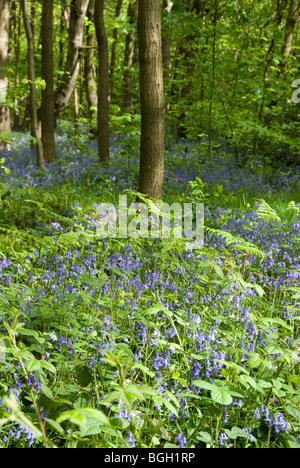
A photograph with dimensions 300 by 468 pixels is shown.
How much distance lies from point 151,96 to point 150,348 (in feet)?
10.2

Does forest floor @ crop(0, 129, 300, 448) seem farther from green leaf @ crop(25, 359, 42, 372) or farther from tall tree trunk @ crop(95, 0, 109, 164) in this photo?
tall tree trunk @ crop(95, 0, 109, 164)

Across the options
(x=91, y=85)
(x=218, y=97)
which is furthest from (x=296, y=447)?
(x=91, y=85)

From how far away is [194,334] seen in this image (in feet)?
8.13

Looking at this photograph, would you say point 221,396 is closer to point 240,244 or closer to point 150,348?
point 150,348

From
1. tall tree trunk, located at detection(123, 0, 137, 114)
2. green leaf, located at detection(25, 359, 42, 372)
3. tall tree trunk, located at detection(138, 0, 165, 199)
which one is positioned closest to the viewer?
green leaf, located at detection(25, 359, 42, 372)

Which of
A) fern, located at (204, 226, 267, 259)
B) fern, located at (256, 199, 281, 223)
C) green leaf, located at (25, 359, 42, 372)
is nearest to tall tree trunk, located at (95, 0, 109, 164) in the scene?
fern, located at (256, 199, 281, 223)

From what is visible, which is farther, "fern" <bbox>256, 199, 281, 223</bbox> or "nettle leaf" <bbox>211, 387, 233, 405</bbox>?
"fern" <bbox>256, 199, 281, 223</bbox>

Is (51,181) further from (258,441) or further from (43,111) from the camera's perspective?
(258,441)

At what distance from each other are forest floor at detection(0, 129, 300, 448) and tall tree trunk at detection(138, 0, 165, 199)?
2.76ft

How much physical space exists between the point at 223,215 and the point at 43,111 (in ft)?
17.6

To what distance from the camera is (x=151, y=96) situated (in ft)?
16.2

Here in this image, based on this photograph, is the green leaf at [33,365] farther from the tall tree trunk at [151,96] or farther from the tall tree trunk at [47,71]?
the tall tree trunk at [47,71]

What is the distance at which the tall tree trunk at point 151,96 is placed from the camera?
185 inches

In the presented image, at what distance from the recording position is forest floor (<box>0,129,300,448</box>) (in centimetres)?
192
